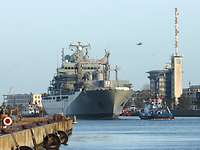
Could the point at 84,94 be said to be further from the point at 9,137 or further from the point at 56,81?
the point at 9,137

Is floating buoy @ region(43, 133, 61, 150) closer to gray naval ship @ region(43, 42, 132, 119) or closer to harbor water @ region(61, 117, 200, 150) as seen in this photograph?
harbor water @ region(61, 117, 200, 150)

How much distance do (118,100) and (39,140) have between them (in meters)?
112

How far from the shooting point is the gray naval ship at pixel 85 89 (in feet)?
541

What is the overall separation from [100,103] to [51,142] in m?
111

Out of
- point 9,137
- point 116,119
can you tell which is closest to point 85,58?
point 116,119

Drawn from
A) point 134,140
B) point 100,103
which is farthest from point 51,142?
point 100,103

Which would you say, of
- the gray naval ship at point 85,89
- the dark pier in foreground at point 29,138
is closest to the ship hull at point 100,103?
the gray naval ship at point 85,89

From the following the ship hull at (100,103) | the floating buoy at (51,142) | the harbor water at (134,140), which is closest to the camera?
the floating buoy at (51,142)

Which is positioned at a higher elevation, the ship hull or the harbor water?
the ship hull

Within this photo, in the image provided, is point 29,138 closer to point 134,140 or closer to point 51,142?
point 51,142

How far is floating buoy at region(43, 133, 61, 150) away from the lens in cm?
5372

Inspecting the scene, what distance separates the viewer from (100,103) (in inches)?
6516

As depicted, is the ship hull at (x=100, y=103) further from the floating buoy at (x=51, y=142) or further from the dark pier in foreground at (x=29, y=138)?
the floating buoy at (x=51, y=142)

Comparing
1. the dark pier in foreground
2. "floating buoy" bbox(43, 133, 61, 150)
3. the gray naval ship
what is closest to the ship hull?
the gray naval ship
